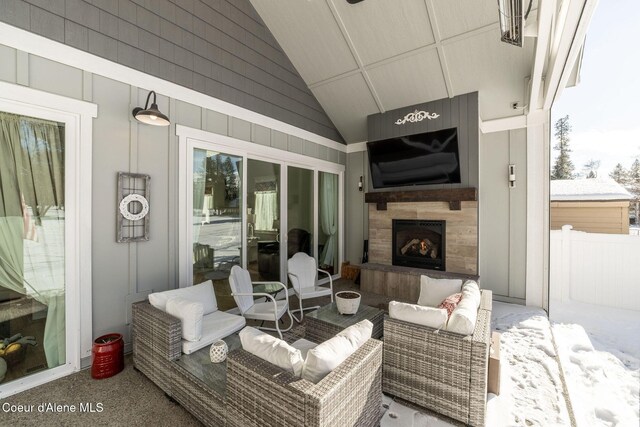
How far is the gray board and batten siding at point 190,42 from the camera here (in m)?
2.53

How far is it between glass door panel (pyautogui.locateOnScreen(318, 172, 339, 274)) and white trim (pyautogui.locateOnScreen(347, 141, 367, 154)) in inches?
27.1

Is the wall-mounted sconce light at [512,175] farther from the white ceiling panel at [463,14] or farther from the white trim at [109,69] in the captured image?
the white trim at [109,69]

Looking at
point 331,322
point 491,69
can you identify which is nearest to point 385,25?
point 491,69

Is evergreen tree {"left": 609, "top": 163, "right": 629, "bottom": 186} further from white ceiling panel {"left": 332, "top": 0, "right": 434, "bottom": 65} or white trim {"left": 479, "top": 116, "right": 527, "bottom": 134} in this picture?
white trim {"left": 479, "top": 116, "right": 527, "bottom": 134}

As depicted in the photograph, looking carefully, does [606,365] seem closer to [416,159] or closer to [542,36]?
[542,36]

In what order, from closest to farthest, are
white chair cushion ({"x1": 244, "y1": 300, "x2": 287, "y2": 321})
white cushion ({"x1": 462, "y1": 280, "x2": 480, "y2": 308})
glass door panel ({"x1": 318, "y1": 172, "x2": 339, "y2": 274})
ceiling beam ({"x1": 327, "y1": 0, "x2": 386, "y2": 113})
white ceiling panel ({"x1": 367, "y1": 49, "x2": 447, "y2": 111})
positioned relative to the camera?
white cushion ({"x1": 462, "y1": 280, "x2": 480, "y2": 308}), white chair cushion ({"x1": 244, "y1": 300, "x2": 287, "y2": 321}), ceiling beam ({"x1": 327, "y1": 0, "x2": 386, "y2": 113}), white ceiling panel ({"x1": 367, "y1": 49, "x2": 447, "y2": 111}), glass door panel ({"x1": 318, "y1": 172, "x2": 339, "y2": 274})

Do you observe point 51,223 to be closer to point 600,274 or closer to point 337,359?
point 337,359

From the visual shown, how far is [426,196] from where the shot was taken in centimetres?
482

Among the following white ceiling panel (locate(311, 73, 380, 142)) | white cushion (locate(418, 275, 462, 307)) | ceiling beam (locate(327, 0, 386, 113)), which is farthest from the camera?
white ceiling panel (locate(311, 73, 380, 142))

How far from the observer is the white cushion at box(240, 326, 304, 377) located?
1578 mm

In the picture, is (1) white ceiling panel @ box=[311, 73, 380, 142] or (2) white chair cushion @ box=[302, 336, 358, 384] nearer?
(2) white chair cushion @ box=[302, 336, 358, 384]

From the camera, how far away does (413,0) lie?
3.56 metres

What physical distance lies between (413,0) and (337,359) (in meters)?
4.15

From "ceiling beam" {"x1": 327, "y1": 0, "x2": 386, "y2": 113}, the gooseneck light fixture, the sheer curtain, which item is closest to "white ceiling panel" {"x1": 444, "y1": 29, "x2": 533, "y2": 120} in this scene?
"ceiling beam" {"x1": 327, "y1": 0, "x2": 386, "y2": 113}
